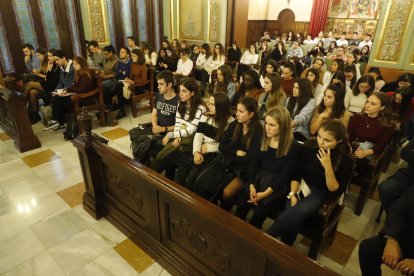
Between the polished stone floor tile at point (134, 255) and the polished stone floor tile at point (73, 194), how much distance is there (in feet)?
2.51

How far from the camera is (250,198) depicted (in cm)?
190

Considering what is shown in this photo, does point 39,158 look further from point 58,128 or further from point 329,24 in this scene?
point 329,24

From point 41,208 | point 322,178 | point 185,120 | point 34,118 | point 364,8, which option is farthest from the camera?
point 364,8

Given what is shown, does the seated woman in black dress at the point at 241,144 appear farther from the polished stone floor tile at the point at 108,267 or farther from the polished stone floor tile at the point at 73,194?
the polished stone floor tile at the point at 73,194

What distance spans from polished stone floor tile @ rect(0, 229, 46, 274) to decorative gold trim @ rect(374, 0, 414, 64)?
6.00 m

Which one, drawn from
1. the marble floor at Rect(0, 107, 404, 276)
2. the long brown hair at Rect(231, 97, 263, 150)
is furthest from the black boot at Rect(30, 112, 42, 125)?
the long brown hair at Rect(231, 97, 263, 150)

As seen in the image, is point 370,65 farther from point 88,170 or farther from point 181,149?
point 88,170

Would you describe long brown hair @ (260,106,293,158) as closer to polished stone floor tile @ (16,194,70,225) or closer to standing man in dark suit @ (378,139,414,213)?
standing man in dark suit @ (378,139,414,213)

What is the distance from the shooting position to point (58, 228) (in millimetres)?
2166

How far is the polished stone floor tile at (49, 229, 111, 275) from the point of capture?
1.85 meters

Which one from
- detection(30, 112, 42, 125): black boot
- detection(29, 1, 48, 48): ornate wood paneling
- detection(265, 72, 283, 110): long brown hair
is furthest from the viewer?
detection(29, 1, 48, 48): ornate wood paneling

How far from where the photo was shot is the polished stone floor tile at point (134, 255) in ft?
6.07

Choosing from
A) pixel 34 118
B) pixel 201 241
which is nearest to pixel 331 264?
pixel 201 241

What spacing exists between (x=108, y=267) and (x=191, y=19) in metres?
7.95
